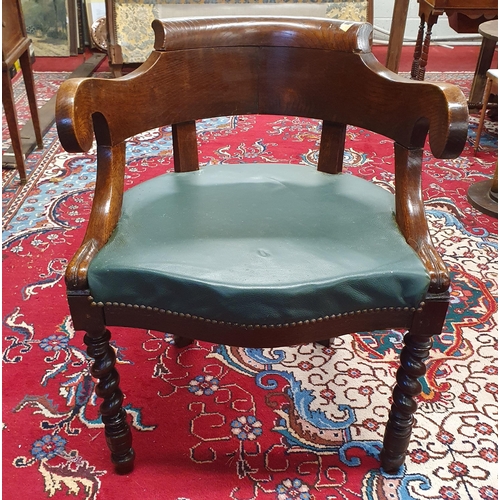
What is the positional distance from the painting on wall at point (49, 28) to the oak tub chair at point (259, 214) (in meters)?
4.16

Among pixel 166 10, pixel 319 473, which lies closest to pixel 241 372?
pixel 319 473

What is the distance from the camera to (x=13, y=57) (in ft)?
8.78

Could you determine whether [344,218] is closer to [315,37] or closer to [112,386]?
[315,37]

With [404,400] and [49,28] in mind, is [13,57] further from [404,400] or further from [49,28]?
[49,28]

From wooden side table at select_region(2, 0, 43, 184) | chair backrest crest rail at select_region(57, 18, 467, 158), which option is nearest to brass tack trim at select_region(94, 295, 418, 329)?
chair backrest crest rail at select_region(57, 18, 467, 158)

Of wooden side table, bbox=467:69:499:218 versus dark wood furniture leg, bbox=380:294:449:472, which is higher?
dark wood furniture leg, bbox=380:294:449:472

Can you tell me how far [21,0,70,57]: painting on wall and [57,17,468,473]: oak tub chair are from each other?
13.7 ft

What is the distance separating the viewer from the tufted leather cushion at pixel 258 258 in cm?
107

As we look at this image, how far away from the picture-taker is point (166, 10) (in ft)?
13.4

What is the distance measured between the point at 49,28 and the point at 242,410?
14.9 ft

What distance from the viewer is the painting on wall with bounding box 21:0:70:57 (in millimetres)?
4922

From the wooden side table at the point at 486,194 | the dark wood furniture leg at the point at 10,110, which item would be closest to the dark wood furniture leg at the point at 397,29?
the wooden side table at the point at 486,194

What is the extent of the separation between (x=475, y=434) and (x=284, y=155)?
2.05m

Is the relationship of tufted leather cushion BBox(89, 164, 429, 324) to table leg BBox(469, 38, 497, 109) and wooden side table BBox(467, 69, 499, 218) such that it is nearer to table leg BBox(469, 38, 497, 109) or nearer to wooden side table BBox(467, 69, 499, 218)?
wooden side table BBox(467, 69, 499, 218)
